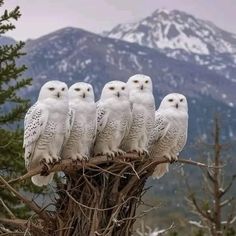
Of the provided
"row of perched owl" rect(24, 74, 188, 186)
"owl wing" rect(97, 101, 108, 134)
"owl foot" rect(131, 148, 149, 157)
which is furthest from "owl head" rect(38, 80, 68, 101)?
"owl foot" rect(131, 148, 149, 157)

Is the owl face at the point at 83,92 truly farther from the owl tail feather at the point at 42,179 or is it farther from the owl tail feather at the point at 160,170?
the owl tail feather at the point at 160,170

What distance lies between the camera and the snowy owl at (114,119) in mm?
6051

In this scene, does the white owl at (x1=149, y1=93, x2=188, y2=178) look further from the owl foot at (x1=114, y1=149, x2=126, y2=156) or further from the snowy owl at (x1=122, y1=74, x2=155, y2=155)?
the owl foot at (x1=114, y1=149, x2=126, y2=156)

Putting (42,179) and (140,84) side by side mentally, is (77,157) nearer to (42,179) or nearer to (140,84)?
(42,179)

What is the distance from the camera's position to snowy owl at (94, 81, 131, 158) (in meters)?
6.05

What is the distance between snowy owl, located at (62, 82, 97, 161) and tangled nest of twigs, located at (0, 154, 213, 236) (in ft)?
0.67

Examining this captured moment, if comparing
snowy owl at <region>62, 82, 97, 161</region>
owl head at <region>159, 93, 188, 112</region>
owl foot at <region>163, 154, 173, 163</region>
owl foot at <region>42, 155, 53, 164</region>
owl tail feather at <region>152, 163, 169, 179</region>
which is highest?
owl head at <region>159, 93, 188, 112</region>

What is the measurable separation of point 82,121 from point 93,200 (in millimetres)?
772

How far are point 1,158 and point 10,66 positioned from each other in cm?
Result: 203

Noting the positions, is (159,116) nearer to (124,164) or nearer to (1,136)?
(124,164)

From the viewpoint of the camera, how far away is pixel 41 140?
5.95 meters

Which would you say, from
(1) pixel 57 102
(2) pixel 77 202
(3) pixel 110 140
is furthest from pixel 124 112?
(2) pixel 77 202

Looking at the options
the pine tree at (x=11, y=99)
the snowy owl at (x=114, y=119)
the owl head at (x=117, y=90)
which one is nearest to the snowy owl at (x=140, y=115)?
the snowy owl at (x=114, y=119)

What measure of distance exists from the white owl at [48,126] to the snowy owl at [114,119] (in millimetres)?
407
